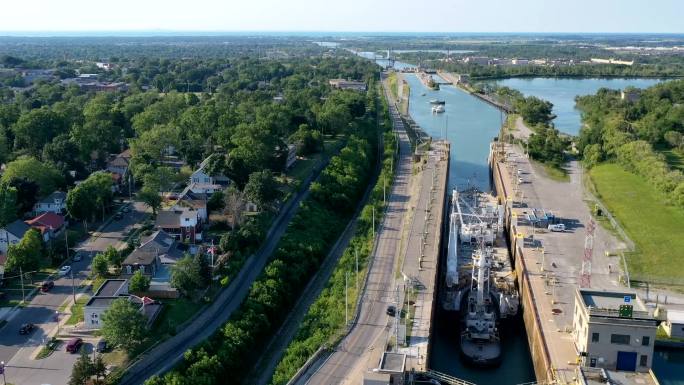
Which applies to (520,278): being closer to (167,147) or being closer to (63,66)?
(167,147)

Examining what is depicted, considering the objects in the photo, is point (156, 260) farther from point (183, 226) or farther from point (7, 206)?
point (7, 206)

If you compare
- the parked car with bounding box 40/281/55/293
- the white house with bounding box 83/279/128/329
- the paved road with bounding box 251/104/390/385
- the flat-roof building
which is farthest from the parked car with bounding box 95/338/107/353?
the flat-roof building

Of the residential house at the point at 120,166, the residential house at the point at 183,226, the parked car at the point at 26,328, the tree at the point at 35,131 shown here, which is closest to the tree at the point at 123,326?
the parked car at the point at 26,328

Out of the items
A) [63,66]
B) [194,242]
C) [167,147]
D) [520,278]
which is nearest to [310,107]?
[167,147]

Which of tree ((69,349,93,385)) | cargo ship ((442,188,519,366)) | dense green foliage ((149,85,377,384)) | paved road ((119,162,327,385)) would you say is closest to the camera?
tree ((69,349,93,385))

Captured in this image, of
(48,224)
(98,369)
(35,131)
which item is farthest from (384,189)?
(35,131)

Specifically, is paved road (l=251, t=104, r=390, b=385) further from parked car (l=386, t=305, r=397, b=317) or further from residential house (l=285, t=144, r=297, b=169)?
residential house (l=285, t=144, r=297, b=169)
